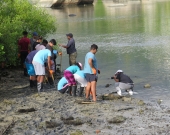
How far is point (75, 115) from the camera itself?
10688 millimetres

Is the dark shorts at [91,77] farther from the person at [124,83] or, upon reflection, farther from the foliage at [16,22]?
the foliage at [16,22]

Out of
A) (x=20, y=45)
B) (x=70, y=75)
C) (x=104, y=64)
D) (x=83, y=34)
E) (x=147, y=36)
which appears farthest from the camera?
(x=83, y=34)

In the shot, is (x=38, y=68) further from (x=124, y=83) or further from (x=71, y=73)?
(x=124, y=83)

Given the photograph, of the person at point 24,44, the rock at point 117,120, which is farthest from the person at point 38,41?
the rock at point 117,120

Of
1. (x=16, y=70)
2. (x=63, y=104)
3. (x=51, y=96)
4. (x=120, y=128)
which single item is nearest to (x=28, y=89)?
(x=51, y=96)

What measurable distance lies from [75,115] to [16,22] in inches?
323

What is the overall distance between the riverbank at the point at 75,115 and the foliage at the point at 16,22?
129 inches

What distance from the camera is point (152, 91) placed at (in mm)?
14516

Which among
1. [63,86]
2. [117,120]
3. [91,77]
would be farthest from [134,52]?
[117,120]

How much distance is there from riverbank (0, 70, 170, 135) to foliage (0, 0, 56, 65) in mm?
3278

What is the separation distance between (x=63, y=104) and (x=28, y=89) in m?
2.66

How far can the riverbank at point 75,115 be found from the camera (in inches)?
372

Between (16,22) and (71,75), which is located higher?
(16,22)

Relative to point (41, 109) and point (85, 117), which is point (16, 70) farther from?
point (85, 117)
